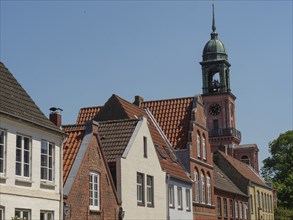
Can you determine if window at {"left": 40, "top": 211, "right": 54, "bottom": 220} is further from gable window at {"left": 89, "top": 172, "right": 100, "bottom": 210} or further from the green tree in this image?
the green tree

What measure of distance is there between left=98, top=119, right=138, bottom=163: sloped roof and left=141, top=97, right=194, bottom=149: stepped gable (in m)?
10.3

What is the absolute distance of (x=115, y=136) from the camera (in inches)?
1366

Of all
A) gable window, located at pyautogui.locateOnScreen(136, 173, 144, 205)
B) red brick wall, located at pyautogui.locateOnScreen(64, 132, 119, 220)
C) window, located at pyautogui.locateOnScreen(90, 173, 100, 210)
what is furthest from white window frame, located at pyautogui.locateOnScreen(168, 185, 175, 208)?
window, located at pyautogui.locateOnScreen(90, 173, 100, 210)

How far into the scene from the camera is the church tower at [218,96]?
111 meters

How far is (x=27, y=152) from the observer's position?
1005 inches

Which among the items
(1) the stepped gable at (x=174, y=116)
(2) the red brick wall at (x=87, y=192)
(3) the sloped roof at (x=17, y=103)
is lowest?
(2) the red brick wall at (x=87, y=192)

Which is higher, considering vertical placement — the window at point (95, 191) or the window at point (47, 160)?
the window at point (47, 160)

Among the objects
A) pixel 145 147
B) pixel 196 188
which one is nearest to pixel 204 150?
pixel 196 188

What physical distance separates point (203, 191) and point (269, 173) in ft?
165

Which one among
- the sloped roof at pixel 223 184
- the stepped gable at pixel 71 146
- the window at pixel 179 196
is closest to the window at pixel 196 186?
the window at pixel 179 196

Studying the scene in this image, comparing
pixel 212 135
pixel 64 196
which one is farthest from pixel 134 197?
pixel 212 135

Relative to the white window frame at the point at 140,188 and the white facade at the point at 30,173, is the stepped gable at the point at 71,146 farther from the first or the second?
the white window frame at the point at 140,188

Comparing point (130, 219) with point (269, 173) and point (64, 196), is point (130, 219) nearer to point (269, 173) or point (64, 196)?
point (64, 196)

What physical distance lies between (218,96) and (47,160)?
288ft
